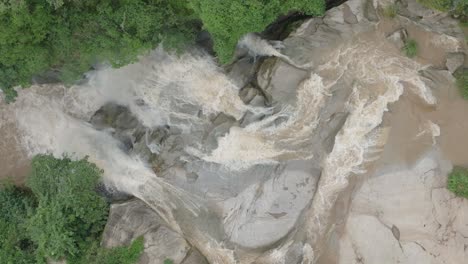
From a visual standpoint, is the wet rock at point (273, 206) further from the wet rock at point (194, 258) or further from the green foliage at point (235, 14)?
the green foliage at point (235, 14)

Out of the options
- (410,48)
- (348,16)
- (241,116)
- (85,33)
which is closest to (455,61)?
(410,48)

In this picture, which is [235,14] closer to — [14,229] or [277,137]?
[277,137]

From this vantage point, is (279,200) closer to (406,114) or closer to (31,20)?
(406,114)

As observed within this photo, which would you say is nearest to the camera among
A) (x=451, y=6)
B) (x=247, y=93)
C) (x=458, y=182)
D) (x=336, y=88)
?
(x=451, y=6)

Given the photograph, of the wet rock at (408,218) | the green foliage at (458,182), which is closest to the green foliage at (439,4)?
Result: the wet rock at (408,218)

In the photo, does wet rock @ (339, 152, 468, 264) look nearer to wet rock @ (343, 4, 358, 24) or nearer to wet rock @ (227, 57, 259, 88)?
wet rock @ (343, 4, 358, 24)

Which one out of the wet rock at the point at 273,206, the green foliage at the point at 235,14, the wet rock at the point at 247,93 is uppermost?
the green foliage at the point at 235,14

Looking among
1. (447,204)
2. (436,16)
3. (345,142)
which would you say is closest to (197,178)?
(345,142)

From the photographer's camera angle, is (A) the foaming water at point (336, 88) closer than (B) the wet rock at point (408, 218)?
No
